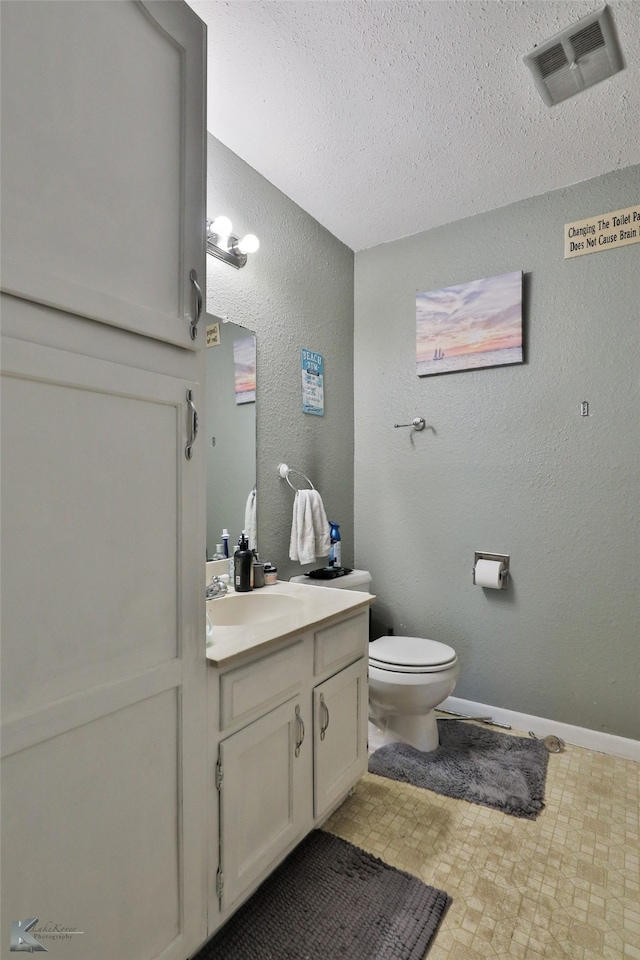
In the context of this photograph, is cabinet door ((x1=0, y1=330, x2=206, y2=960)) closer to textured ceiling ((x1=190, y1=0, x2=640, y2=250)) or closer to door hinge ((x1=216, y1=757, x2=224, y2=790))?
door hinge ((x1=216, y1=757, x2=224, y2=790))

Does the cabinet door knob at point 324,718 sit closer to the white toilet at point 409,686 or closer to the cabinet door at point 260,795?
the cabinet door at point 260,795

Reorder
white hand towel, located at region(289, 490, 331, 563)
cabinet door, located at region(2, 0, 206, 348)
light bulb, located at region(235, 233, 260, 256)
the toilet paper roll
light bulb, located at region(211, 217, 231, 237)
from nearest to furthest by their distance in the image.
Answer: cabinet door, located at region(2, 0, 206, 348), light bulb, located at region(211, 217, 231, 237), light bulb, located at region(235, 233, 260, 256), white hand towel, located at region(289, 490, 331, 563), the toilet paper roll

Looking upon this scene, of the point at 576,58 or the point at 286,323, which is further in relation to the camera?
the point at 286,323

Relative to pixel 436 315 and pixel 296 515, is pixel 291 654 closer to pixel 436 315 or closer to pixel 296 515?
pixel 296 515

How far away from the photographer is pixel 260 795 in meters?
1.25

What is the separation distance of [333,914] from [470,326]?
2.36 m

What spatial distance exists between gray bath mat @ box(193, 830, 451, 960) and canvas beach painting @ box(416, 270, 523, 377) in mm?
2095

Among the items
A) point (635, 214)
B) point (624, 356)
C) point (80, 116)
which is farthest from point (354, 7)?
point (624, 356)

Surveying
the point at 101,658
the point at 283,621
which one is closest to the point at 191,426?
the point at 101,658

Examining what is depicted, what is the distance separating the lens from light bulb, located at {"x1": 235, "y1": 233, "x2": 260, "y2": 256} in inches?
75.4

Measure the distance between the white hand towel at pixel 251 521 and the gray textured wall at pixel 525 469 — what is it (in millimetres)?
889

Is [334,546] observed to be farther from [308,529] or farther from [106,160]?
[106,160]

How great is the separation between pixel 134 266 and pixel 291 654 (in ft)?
3.47

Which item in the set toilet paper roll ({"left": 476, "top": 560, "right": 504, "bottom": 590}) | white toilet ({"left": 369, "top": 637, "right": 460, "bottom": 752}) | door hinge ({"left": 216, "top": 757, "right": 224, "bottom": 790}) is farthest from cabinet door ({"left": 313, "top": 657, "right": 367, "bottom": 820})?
toilet paper roll ({"left": 476, "top": 560, "right": 504, "bottom": 590})
